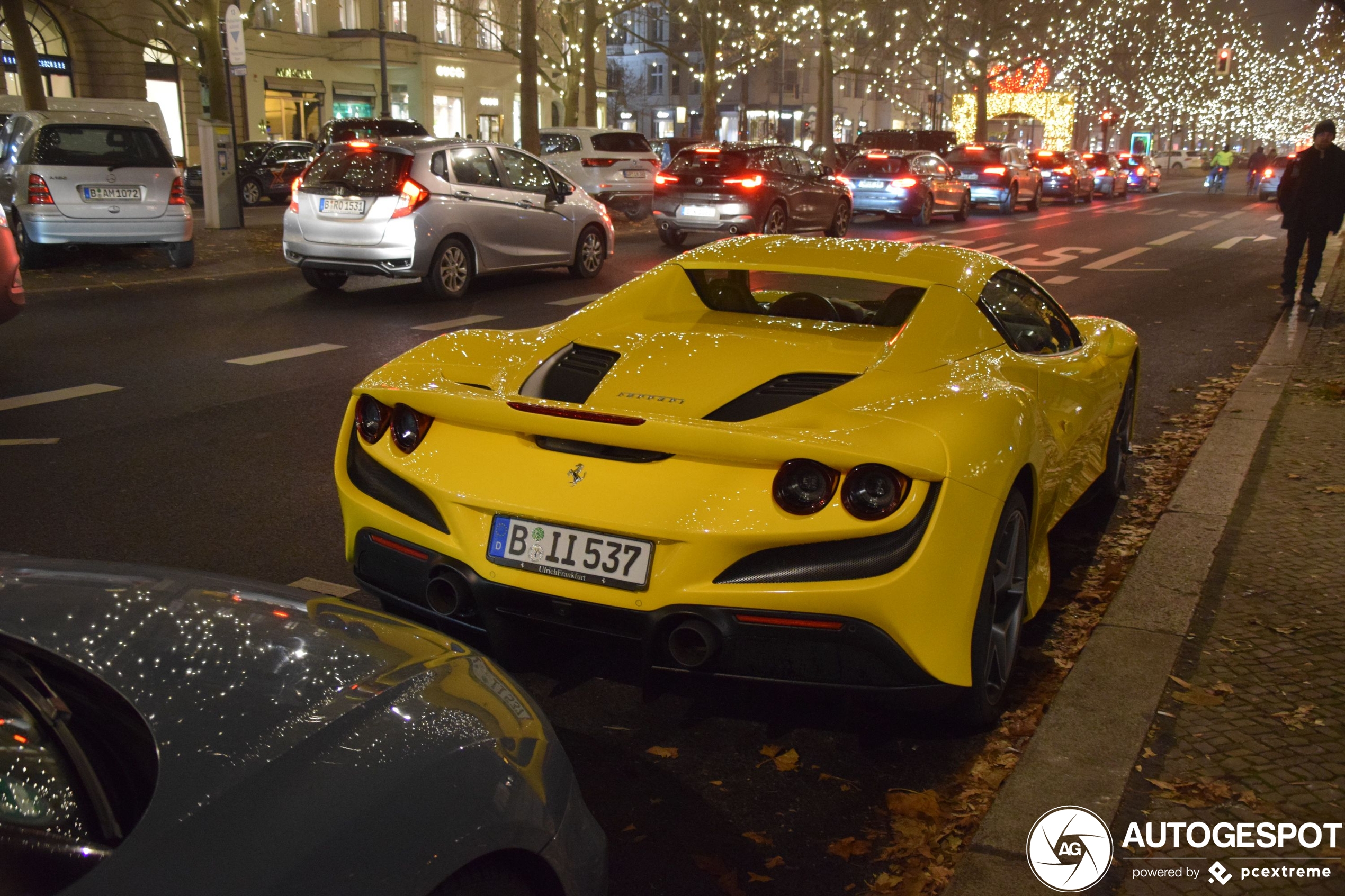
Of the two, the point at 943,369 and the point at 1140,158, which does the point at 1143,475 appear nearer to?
the point at 943,369

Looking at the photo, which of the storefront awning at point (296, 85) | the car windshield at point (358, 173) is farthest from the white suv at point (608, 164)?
the storefront awning at point (296, 85)

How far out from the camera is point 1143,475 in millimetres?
6543

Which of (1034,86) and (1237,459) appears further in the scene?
(1034,86)

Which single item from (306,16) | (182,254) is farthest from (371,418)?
(306,16)

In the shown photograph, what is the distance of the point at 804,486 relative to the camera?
3.09m

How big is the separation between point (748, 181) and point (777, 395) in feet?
52.9

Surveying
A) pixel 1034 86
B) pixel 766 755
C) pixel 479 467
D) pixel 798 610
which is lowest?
pixel 766 755

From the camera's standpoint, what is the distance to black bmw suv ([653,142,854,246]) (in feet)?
62.8

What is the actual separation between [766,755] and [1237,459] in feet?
13.6

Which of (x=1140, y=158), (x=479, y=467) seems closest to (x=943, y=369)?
(x=479, y=467)

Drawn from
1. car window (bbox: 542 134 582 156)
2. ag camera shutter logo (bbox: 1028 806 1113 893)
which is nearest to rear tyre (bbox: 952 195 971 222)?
car window (bbox: 542 134 582 156)

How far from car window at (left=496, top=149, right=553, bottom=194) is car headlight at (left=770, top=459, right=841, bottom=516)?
11217mm

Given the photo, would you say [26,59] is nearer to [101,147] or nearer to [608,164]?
[101,147]

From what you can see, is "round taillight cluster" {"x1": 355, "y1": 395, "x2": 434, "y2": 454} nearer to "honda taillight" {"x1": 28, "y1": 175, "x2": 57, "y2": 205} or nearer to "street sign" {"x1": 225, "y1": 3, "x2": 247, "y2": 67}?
"honda taillight" {"x1": 28, "y1": 175, "x2": 57, "y2": 205}
